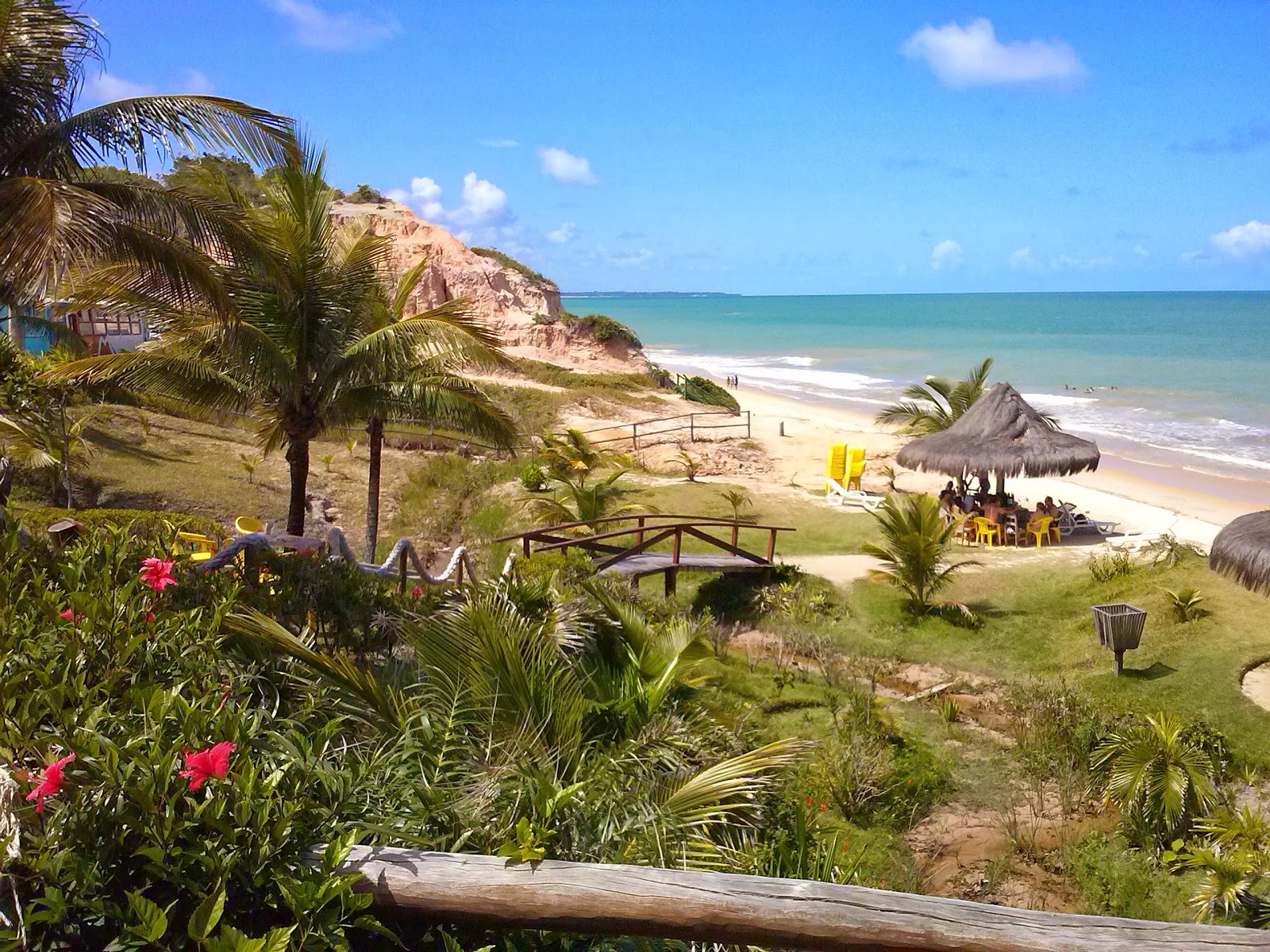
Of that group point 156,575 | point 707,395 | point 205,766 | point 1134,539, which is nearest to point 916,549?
point 1134,539

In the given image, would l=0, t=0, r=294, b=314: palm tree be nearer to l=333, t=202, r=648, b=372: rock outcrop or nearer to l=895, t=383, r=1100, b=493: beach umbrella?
l=895, t=383, r=1100, b=493: beach umbrella

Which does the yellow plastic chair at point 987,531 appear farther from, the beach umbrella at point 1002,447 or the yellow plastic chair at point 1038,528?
the beach umbrella at point 1002,447

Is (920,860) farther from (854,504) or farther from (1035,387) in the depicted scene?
(1035,387)

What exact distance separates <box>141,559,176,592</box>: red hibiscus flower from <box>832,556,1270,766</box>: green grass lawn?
8.11 metres

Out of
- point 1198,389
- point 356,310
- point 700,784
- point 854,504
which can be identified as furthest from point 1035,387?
point 700,784

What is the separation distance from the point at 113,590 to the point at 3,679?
0.88 m

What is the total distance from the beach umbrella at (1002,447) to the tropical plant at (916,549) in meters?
4.41

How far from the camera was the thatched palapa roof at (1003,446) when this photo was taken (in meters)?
16.5

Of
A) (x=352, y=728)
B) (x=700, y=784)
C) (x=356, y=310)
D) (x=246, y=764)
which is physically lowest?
(x=700, y=784)

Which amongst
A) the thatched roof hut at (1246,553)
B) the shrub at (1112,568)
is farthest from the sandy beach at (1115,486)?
the thatched roof hut at (1246,553)

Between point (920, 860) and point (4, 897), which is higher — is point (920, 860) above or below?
below

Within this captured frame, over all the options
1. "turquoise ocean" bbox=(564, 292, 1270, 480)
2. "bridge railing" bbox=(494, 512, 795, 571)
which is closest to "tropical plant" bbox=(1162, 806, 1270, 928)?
"bridge railing" bbox=(494, 512, 795, 571)

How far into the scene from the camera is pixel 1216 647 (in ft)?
32.9

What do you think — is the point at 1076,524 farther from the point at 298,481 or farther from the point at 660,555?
the point at 298,481
